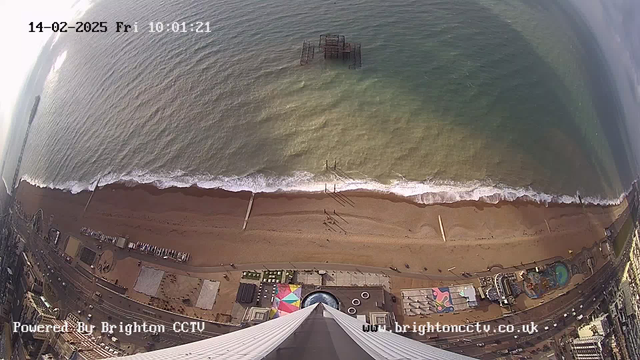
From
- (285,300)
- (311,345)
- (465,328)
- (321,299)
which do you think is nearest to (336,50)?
(321,299)

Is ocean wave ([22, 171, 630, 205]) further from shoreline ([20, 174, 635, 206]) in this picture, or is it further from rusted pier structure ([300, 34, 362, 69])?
rusted pier structure ([300, 34, 362, 69])

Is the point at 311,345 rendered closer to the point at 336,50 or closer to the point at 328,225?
the point at 328,225

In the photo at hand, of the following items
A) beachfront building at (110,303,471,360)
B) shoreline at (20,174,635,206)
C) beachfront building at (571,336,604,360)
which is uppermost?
shoreline at (20,174,635,206)

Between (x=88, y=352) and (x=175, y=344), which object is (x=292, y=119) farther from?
(x=88, y=352)

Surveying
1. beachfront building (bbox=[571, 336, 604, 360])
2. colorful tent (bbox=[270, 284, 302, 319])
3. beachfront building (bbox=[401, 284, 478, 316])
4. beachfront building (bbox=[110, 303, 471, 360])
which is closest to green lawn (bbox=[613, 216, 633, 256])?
beachfront building (bbox=[571, 336, 604, 360])

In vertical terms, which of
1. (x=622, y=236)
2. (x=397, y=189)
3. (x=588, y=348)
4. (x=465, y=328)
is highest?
(x=397, y=189)
